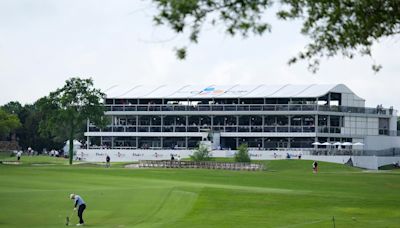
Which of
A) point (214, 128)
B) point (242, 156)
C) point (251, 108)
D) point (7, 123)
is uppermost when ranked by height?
point (251, 108)

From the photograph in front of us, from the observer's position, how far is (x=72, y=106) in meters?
112

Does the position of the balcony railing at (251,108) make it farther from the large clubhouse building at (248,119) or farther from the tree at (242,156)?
the tree at (242,156)

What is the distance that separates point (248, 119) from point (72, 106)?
33.4m

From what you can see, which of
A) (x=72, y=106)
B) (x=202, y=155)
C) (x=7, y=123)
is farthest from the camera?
(x=7, y=123)

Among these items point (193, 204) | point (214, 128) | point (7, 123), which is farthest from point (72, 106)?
point (193, 204)

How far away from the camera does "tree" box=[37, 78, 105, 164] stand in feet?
363

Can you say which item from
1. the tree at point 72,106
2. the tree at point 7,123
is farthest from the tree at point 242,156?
the tree at point 7,123

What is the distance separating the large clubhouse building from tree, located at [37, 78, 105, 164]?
24422 millimetres

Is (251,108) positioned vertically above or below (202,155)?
above

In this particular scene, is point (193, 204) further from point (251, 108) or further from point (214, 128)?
point (214, 128)

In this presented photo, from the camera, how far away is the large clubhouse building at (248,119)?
132 metres

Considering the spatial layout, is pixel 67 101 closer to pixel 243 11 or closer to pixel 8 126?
pixel 8 126

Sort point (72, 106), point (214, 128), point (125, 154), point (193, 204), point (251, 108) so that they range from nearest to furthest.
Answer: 1. point (193, 204)
2. point (72, 106)
3. point (125, 154)
4. point (251, 108)
5. point (214, 128)

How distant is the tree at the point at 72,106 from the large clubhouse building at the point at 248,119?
24422 mm
